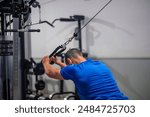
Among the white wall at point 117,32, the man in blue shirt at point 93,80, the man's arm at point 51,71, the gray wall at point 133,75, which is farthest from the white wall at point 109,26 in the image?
the man in blue shirt at point 93,80

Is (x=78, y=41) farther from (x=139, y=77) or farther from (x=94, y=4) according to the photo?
(x=139, y=77)

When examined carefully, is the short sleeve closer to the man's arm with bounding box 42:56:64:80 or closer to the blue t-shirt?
the blue t-shirt

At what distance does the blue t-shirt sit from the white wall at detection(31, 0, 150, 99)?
1.70 m

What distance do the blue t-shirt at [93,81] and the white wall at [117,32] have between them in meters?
1.70

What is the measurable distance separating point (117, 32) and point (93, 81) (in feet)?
6.05

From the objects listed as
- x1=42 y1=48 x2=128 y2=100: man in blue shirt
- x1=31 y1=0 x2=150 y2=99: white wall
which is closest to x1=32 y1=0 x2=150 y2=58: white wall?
x1=31 y1=0 x2=150 y2=99: white wall

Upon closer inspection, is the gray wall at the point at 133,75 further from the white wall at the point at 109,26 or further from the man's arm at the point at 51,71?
the man's arm at the point at 51,71

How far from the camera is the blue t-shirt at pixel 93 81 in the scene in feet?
5.48

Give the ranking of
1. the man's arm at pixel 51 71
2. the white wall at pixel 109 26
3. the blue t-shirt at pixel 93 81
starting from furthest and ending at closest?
the white wall at pixel 109 26 → the man's arm at pixel 51 71 → the blue t-shirt at pixel 93 81

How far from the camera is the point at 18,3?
6.25 feet

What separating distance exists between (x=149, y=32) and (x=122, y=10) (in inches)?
19.4

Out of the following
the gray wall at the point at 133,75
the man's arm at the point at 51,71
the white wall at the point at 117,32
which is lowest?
the gray wall at the point at 133,75

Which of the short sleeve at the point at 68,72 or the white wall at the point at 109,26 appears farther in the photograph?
the white wall at the point at 109,26

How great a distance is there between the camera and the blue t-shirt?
1.67 metres
